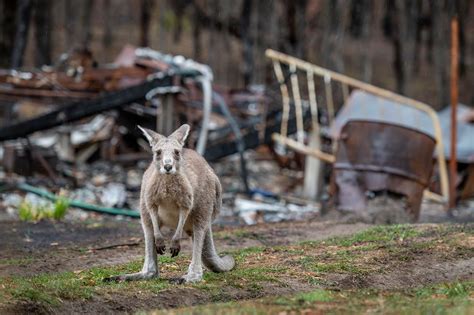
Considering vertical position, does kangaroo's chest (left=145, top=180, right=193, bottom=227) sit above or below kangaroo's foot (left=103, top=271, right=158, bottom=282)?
above

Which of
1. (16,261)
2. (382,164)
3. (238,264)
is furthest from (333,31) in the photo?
(238,264)

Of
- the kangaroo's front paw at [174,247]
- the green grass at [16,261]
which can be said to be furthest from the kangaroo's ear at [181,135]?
the green grass at [16,261]

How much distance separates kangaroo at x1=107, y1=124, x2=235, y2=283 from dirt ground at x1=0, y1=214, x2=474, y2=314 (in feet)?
0.77

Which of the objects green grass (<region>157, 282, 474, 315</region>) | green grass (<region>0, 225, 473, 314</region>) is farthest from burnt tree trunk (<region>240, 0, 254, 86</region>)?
green grass (<region>157, 282, 474, 315</region>)

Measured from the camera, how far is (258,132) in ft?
59.1

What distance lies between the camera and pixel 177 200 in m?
7.50

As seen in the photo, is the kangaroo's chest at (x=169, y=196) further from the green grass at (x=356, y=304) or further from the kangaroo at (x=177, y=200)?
the green grass at (x=356, y=304)

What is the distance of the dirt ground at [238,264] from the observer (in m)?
7.19

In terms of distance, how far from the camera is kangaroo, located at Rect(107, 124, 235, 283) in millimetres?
7449

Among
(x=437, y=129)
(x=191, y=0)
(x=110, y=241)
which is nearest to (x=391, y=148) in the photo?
(x=437, y=129)

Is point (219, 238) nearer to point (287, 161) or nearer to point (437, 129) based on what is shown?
point (437, 129)

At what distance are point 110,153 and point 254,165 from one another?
4154 millimetres

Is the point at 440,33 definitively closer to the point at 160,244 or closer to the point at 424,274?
the point at 424,274

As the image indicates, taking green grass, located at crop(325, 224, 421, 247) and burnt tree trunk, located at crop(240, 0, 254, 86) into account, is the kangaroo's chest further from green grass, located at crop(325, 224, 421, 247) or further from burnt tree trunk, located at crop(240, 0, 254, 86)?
burnt tree trunk, located at crop(240, 0, 254, 86)
